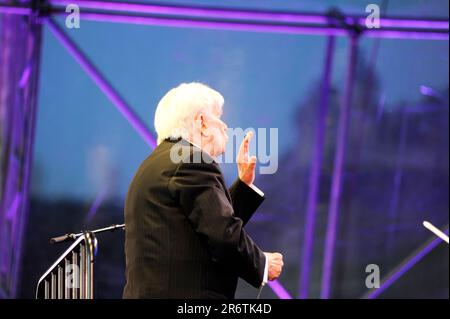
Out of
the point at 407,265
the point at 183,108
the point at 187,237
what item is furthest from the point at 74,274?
the point at 407,265

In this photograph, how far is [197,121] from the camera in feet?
6.82

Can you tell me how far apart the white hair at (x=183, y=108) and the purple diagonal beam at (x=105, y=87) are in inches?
81.1

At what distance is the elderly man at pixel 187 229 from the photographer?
192cm

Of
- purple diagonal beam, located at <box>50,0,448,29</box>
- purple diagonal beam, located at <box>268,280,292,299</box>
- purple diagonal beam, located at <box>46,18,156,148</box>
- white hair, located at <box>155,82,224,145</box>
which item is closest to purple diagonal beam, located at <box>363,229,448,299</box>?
purple diagonal beam, located at <box>268,280,292,299</box>

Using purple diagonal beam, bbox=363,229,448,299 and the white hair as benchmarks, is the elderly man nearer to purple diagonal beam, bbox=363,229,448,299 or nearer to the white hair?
the white hair

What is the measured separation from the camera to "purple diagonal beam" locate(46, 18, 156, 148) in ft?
13.5

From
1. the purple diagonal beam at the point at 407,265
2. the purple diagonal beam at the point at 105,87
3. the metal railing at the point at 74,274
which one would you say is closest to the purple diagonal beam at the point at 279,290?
the purple diagonal beam at the point at 407,265

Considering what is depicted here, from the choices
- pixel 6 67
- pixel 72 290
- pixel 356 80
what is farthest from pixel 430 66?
pixel 72 290

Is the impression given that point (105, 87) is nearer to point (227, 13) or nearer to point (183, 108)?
point (227, 13)

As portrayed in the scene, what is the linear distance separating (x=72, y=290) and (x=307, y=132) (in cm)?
233

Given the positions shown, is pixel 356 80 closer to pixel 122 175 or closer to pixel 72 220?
pixel 122 175

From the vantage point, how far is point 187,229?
196cm

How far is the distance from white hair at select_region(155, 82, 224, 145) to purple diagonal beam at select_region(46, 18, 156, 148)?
2.06m
